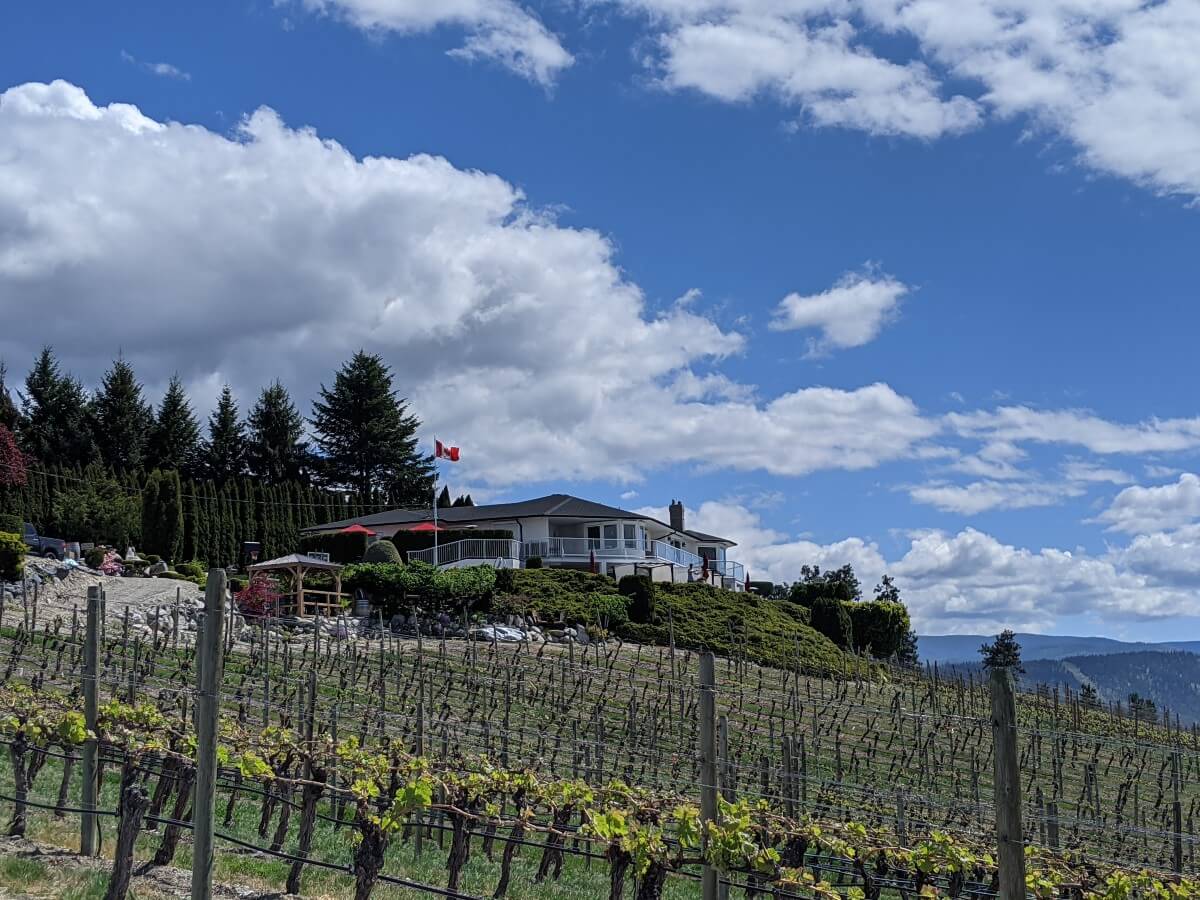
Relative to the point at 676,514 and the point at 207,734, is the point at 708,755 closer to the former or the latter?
the point at 207,734

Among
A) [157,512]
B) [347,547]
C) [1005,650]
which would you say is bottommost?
[1005,650]

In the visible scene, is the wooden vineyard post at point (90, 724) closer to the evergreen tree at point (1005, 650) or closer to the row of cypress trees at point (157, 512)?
the row of cypress trees at point (157, 512)

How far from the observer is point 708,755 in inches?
219

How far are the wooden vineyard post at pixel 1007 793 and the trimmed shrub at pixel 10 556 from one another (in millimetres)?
24573

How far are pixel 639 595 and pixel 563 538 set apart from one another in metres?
10.3

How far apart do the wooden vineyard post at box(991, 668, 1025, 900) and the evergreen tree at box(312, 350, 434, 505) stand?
189 feet

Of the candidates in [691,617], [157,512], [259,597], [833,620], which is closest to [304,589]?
[259,597]

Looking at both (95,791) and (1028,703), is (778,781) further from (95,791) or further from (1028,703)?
(1028,703)

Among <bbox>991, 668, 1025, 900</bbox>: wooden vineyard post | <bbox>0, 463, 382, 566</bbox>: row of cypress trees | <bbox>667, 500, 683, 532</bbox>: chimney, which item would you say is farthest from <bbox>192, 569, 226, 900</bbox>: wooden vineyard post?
<bbox>667, 500, 683, 532</bbox>: chimney

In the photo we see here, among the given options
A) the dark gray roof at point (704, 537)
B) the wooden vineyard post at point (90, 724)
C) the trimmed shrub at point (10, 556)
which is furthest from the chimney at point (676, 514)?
the wooden vineyard post at point (90, 724)

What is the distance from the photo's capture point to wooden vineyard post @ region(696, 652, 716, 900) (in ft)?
18.2

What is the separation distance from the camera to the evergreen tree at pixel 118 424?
52469 mm

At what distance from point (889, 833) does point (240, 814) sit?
17.8 feet

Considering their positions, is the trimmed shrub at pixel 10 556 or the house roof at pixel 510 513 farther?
the house roof at pixel 510 513
